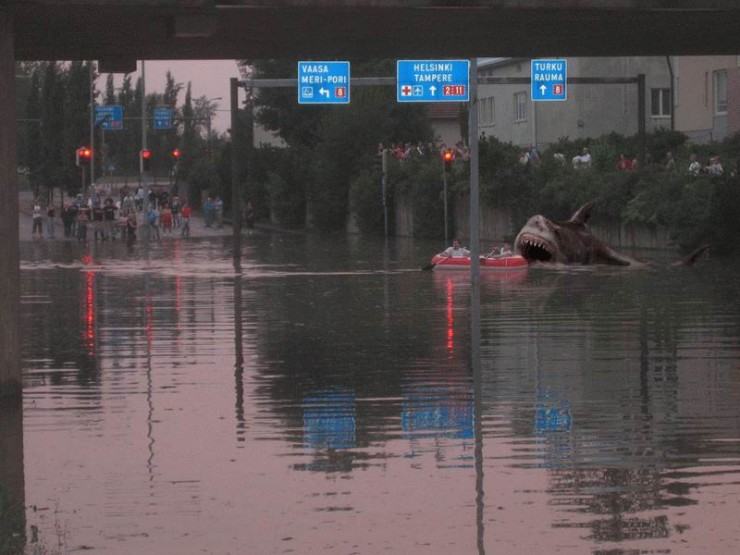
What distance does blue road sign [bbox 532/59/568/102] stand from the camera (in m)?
51.8

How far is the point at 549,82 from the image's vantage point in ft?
170

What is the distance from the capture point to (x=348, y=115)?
73.9m

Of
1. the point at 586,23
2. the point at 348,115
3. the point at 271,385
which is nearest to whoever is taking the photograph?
the point at 271,385

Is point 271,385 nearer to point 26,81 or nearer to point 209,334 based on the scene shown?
point 209,334

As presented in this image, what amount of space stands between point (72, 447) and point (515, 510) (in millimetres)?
4067

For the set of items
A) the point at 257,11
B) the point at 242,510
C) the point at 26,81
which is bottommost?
the point at 242,510

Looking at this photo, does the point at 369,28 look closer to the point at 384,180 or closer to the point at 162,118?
the point at 384,180

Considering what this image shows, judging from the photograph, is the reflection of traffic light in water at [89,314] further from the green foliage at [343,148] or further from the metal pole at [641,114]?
the green foliage at [343,148]

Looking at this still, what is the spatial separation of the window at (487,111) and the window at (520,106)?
290 cm

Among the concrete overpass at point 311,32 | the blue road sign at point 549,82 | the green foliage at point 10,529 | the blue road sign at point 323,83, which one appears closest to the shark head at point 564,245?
the blue road sign at point 549,82

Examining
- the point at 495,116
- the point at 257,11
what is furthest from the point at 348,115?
the point at 257,11

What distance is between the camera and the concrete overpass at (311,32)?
15.1 meters

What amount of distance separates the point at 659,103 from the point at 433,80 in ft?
86.9

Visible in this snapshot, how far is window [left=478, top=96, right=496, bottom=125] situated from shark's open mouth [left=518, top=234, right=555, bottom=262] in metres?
44.0
